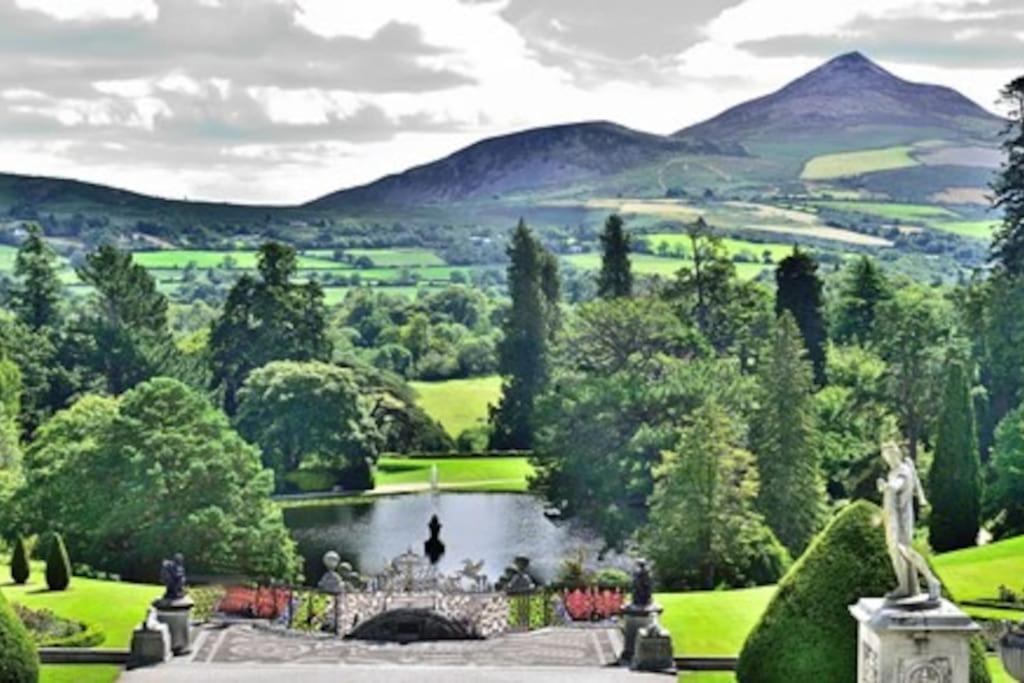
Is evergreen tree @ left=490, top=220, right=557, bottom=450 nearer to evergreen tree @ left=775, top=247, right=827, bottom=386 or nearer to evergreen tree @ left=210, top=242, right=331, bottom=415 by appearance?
evergreen tree @ left=210, top=242, right=331, bottom=415

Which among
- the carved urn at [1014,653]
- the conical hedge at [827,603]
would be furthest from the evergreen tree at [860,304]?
the carved urn at [1014,653]

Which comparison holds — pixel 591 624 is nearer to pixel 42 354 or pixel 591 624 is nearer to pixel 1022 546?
pixel 1022 546

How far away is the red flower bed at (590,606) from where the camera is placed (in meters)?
52.2

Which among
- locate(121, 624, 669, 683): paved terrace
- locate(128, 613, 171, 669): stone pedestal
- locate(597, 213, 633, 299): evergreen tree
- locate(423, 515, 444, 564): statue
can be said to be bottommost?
locate(423, 515, 444, 564): statue

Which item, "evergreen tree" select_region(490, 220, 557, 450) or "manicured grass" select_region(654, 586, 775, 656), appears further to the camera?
"evergreen tree" select_region(490, 220, 557, 450)

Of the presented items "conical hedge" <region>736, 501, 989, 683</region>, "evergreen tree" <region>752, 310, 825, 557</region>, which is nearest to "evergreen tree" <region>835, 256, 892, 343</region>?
"evergreen tree" <region>752, 310, 825, 557</region>

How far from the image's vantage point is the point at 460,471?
11562 cm

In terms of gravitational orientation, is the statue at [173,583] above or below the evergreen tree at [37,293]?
below

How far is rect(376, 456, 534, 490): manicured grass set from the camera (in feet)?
366

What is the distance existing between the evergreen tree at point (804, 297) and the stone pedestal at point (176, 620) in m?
57.7

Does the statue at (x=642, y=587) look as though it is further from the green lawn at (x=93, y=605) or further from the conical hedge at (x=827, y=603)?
the green lawn at (x=93, y=605)

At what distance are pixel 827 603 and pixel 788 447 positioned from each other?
40.2 meters

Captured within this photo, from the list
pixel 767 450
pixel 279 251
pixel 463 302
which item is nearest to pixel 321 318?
pixel 279 251

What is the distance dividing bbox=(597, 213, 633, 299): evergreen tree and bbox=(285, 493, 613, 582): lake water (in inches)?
538
